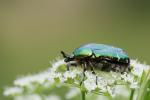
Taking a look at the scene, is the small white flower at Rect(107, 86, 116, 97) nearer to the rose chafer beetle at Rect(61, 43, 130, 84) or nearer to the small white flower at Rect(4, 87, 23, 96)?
the rose chafer beetle at Rect(61, 43, 130, 84)

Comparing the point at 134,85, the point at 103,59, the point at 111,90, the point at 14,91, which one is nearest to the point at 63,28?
the point at 14,91

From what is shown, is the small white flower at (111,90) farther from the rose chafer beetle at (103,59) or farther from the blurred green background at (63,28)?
the blurred green background at (63,28)

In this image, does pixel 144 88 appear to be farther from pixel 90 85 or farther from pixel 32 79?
pixel 32 79

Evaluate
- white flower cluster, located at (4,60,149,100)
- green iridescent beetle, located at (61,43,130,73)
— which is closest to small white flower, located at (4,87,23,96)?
white flower cluster, located at (4,60,149,100)

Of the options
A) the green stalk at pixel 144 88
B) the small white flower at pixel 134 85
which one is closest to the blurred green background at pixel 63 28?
the small white flower at pixel 134 85

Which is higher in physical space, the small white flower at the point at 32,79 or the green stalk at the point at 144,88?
the small white flower at the point at 32,79

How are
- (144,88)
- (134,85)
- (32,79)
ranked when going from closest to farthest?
(144,88), (134,85), (32,79)
